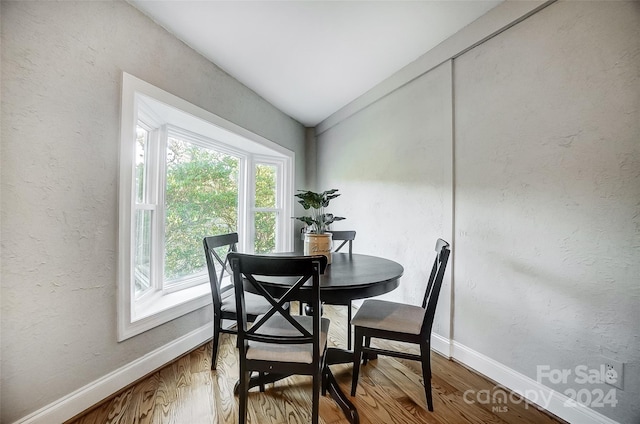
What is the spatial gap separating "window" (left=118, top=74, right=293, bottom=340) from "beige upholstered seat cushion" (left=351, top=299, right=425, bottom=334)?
1.46 m

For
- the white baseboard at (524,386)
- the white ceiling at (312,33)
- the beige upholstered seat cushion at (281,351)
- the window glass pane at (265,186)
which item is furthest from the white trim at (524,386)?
the window glass pane at (265,186)

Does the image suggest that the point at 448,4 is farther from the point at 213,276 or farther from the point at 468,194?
the point at 213,276

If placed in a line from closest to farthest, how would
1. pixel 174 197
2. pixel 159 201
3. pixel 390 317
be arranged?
pixel 390 317 → pixel 159 201 → pixel 174 197

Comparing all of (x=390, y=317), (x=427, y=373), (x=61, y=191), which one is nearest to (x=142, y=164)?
(x=61, y=191)

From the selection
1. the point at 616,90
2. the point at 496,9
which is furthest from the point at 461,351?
the point at 496,9

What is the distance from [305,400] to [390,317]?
28.1 inches

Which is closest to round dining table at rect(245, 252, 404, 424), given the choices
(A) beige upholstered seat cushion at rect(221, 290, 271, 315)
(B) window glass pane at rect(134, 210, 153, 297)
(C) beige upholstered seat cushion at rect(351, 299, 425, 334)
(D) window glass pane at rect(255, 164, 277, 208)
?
(C) beige upholstered seat cushion at rect(351, 299, 425, 334)

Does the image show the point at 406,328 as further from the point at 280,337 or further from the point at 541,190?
the point at 541,190

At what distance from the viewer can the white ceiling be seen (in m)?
1.74

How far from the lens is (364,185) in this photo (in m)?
3.11

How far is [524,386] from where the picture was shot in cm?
160

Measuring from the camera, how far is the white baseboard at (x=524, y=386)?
1.35 m

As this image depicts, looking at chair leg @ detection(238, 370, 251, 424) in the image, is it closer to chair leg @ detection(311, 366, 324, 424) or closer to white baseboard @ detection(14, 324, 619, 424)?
chair leg @ detection(311, 366, 324, 424)

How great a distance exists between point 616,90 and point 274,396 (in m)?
2.48
